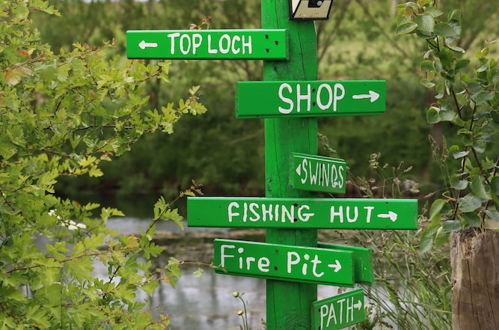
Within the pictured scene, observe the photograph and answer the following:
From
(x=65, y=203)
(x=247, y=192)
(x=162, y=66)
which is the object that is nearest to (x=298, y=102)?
(x=162, y=66)

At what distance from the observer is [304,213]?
345 centimetres

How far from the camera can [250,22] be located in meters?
14.5

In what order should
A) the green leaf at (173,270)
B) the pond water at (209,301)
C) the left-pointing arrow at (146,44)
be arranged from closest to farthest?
1. the green leaf at (173,270)
2. the left-pointing arrow at (146,44)
3. the pond water at (209,301)

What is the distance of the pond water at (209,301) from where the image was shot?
7.84 metres

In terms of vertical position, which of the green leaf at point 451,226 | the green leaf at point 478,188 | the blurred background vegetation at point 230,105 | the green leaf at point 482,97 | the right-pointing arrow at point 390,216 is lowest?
the green leaf at point 451,226

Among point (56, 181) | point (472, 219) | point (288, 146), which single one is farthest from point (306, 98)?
point (56, 181)

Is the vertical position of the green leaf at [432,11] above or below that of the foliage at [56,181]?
above

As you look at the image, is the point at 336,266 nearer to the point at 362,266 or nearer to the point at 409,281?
the point at 362,266

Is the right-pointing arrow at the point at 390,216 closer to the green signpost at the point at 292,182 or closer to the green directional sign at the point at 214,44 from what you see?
the green signpost at the point at 292,182

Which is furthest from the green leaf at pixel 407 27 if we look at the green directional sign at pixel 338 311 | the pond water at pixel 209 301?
the pond water at pixel 209 301

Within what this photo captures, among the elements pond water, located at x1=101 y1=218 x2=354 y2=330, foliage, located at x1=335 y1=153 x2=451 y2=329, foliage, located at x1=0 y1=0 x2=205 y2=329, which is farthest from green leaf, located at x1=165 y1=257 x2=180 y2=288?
pond water, located at x1=101 y1=218 x2=354 y2=330

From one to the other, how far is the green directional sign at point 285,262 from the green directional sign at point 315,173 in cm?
22

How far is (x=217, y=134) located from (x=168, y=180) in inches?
38.6

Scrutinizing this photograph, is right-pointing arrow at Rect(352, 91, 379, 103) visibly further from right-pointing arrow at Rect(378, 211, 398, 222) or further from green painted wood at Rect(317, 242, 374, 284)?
green painted wood at Rect(317, 242, 374, 284)
